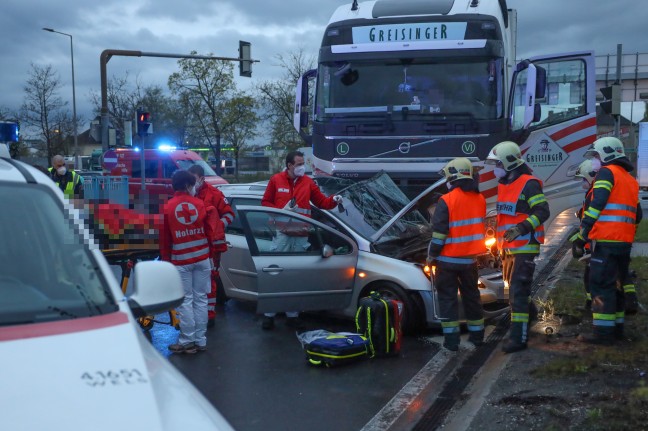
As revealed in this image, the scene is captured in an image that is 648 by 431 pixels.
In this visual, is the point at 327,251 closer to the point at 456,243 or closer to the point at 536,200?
the point at 456,243

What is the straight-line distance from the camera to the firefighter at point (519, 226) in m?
7.00

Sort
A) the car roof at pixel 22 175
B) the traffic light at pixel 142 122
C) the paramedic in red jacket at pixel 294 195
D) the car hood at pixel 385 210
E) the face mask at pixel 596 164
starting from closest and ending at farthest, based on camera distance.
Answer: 1. the car roof at pixel 22 175
2. the face mask at pixel 596 164
3. the car hood at pixel 385 210
4. the paramedic in red jacket at pixel 294 195
5. the traffic light at pixel 142 122

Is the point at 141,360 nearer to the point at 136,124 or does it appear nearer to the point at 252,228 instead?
the point at 252,228

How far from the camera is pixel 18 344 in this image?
269cm

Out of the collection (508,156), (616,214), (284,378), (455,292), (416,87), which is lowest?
(284,378)

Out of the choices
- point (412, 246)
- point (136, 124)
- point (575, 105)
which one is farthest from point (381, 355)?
point (136, 124)

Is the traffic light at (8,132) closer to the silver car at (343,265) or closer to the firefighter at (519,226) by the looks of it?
the silver car at (343,265)

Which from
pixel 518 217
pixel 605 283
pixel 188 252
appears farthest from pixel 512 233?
pixel 188 252

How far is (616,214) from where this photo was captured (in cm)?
695

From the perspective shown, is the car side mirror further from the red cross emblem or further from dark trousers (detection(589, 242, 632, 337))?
dark trousers (detection(589, 242, 632, 337))

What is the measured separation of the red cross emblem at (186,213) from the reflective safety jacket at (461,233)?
241cm

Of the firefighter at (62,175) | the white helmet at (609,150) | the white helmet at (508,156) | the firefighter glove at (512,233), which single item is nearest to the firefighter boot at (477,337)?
the firefighter glove at (512,233)

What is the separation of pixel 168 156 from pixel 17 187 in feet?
60.9

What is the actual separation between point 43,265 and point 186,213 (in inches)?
161
